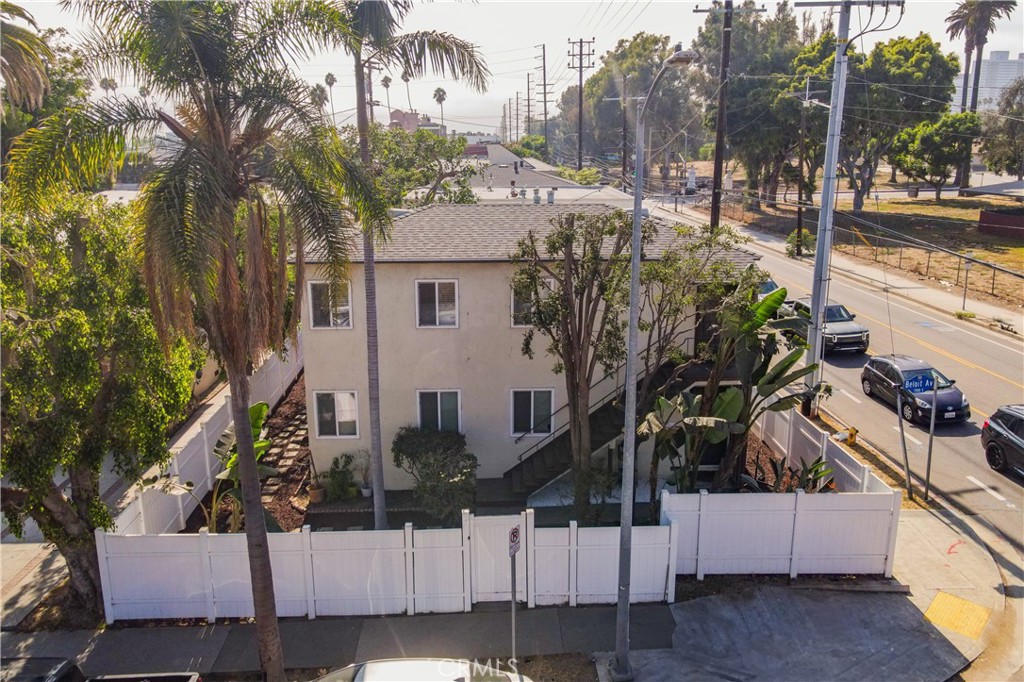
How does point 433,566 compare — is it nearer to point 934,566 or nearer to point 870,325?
point 934,566

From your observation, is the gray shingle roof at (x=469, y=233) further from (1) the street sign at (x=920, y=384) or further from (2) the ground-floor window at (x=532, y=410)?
(1) the street sign at (x=920, y=384)

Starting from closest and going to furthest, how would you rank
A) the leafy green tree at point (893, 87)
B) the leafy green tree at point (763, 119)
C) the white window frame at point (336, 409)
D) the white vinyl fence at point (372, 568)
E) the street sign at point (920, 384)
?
the white vinyl fence at point (372, 568)
the white window frame at point (336, 409)
the street sign at point (920, 384)
the leafy green tree at point (893, 87)
the leafy green tree at point (763, 119)

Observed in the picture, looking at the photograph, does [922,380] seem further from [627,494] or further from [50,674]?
[50,674]

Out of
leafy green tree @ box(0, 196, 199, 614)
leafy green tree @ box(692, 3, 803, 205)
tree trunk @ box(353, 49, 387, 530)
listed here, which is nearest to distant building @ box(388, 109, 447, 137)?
leafy green tree @ box(692, 3, 803, 205)

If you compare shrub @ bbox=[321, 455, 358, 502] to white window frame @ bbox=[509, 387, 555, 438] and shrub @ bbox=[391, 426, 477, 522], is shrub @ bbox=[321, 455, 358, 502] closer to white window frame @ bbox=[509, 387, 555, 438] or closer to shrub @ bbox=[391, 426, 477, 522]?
shrub @ bbox=[391, 426, 477, 522]

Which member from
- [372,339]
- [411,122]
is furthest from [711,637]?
[411,122]

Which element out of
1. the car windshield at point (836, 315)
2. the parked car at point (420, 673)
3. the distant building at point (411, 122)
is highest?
the distant building at point (411, 122)

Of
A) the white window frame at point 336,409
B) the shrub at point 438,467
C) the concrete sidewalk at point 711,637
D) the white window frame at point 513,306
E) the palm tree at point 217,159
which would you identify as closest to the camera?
the palm tree at point 217,159

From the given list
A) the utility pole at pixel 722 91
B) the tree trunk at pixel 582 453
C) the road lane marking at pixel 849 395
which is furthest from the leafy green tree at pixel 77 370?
the utility pole at pixel 722 91
